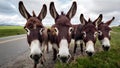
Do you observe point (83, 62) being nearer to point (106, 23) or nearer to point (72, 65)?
point (72, 65)

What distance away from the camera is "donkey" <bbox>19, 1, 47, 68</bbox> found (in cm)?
750

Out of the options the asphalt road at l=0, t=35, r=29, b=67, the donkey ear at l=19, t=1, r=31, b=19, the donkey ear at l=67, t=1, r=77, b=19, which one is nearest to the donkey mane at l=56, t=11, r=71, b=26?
the donkey ear at l=67, t=1, r=77, b=19

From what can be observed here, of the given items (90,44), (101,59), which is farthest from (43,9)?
(101,59)

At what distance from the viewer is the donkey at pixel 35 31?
295 inches

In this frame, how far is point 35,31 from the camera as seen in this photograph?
7.94 metres

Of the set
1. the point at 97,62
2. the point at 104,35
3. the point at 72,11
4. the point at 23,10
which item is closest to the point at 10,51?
the point at 104,35

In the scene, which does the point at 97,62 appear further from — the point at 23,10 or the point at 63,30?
the point at 23,10

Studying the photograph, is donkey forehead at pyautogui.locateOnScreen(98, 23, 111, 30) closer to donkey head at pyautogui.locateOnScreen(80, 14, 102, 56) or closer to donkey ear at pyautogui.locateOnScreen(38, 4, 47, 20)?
donkey head at pyautogui.locateOnScreen(80, 14, 102, 56)

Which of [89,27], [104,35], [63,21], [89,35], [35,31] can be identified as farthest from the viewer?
[104,35]

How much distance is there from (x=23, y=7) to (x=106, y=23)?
564cm

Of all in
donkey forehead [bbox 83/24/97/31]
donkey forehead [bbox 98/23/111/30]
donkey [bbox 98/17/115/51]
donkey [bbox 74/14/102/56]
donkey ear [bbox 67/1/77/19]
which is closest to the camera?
donkey ear [bbox 67/1/77/19]

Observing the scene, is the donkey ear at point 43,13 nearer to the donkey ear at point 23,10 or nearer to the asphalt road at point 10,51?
the donkey ear at point 23,10

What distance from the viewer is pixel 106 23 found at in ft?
41.7

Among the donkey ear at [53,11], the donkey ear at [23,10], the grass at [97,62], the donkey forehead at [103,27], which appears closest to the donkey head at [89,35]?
the grass at [97,62]
